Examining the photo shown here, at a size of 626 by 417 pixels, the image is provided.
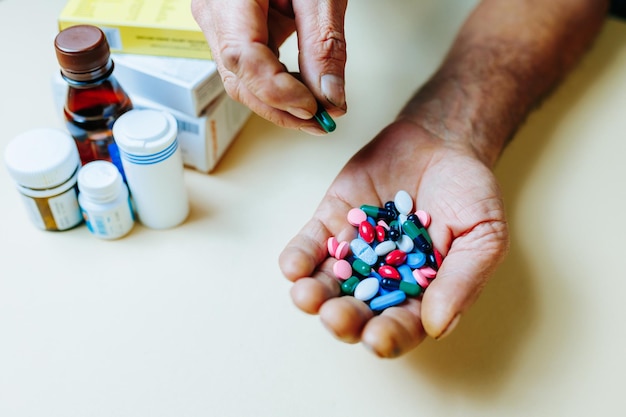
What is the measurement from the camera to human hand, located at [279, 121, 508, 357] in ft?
2.23

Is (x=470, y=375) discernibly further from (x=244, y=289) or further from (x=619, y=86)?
(x=619, y=86)

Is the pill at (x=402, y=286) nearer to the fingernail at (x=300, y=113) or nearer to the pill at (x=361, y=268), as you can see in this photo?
the pill at (x=361, y=268)

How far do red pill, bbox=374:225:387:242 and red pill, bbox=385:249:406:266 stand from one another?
3 centimetres

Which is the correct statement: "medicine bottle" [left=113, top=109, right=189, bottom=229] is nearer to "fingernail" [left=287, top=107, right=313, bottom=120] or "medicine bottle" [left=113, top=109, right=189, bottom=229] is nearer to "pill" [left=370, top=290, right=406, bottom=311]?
"fingernail" [left=287, top=107, right=313, bottom=120]

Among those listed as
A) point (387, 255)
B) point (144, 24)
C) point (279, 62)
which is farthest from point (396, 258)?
point (144, 24)

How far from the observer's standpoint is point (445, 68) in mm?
1146

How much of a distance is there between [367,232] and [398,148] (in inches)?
6.9

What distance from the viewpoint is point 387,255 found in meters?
0.82

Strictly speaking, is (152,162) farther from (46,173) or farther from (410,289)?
(410,289)

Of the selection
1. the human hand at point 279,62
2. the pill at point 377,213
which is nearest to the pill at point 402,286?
the pill at point 377,213

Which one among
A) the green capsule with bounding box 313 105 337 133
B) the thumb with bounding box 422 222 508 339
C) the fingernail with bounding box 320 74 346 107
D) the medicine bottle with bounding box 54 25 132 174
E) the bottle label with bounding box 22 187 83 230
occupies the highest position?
the fingernail with bounding box 320 74 346 107

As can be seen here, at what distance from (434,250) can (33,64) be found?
31.2 inches

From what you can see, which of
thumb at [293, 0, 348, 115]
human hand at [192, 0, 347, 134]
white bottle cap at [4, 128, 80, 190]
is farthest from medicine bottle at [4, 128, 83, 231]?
thumb at [293, 0, 348, 115]

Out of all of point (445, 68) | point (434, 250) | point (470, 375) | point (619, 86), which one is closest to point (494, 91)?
point (445, 68)
